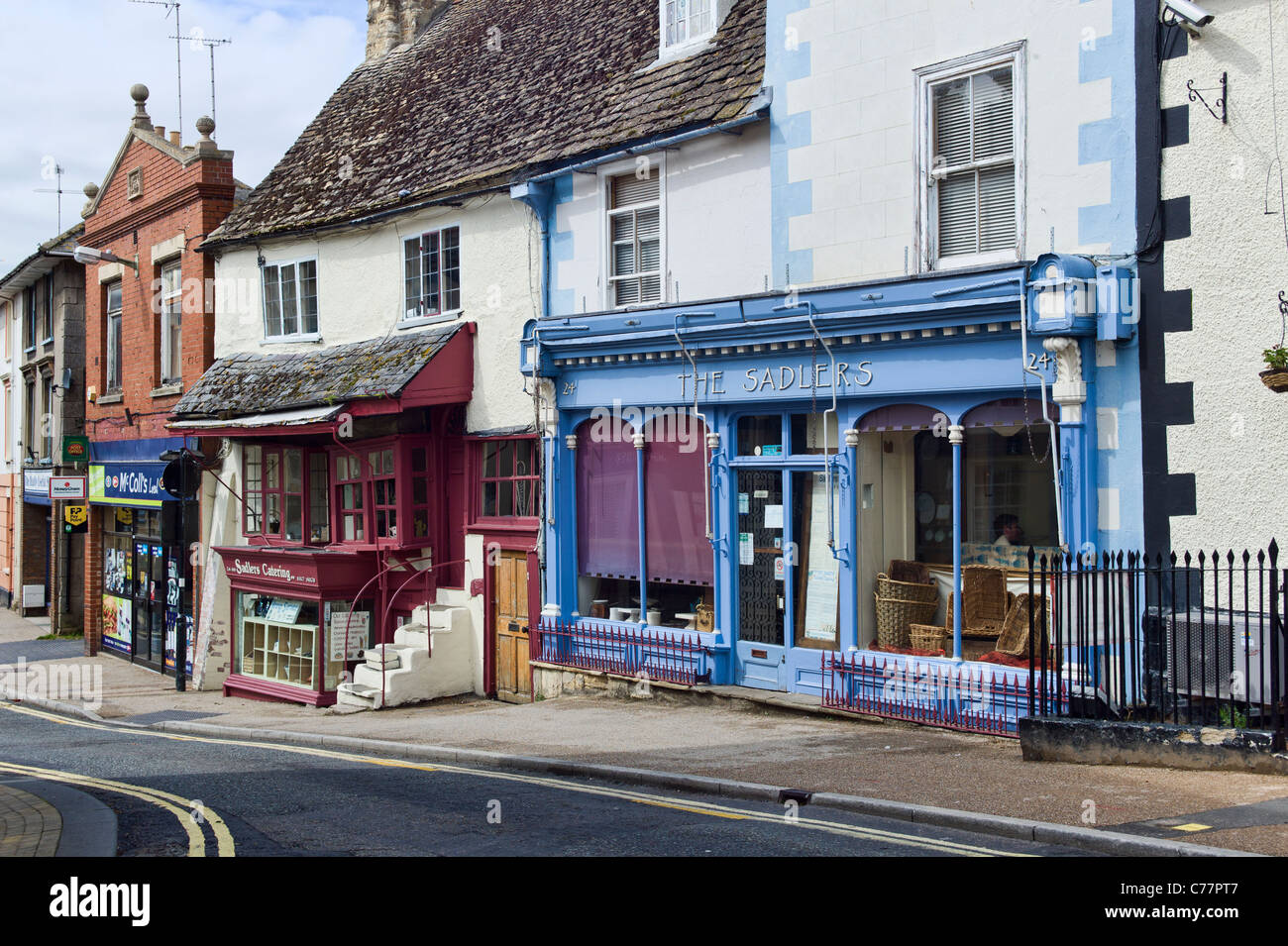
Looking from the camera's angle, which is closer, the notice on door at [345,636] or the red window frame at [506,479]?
the red window frame at [506,479]

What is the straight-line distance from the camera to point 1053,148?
35.0 ft

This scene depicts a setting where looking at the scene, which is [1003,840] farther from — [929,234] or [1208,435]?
[929,234]

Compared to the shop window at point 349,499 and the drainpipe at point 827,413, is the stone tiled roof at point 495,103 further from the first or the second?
the shop window at point 349,499

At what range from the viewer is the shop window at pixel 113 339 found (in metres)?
25.9

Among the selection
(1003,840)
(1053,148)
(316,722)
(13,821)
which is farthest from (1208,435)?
(316,722)

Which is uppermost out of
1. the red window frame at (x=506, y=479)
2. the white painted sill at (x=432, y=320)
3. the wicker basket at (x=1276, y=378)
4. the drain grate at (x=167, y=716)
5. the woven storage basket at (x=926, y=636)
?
the white painted sill at (x=432, y=320)

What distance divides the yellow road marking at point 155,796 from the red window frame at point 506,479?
253 inches

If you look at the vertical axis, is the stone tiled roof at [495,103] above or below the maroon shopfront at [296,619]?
above

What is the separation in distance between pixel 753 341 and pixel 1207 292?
14.7ft

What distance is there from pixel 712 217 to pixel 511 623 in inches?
245

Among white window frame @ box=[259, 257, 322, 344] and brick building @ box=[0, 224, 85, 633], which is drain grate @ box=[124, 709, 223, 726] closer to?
white window frame @ box=[259, 257, 322, 344]

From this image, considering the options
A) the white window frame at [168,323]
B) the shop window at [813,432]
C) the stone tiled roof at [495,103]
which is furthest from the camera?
the white window frame at [168,323]

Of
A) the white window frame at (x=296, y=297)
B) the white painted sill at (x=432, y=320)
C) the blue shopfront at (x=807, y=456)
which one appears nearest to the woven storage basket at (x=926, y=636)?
the blue shopfront at (x=807, y=456)

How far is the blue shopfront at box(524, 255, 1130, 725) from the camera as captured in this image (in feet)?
34.6
